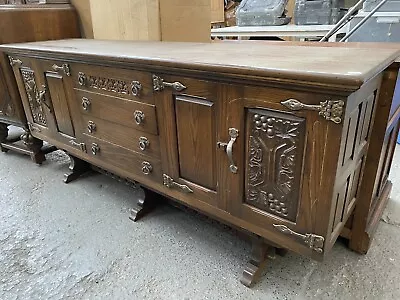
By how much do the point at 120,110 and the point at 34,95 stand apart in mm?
746

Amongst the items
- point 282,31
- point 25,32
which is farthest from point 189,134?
point 282,31

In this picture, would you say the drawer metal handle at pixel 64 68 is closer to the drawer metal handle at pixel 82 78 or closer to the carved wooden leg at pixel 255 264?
the drawer metal handle at pixel 82 78

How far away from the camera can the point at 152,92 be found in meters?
1.12

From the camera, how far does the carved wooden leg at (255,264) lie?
1141 mm

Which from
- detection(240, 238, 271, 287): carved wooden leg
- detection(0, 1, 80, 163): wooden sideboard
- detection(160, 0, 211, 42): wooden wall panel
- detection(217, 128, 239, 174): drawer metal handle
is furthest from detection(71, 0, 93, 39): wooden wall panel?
detection(240, 238, 271, 287): carved wooden leg

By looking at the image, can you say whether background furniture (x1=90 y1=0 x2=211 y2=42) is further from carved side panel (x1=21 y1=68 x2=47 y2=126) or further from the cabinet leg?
the cabinet leg

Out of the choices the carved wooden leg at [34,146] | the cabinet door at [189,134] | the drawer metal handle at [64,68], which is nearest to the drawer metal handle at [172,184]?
the cabinet door at [189,134]

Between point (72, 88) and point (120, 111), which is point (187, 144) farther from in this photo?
→ point (72, 88)

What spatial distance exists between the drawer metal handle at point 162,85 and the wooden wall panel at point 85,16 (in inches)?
49.6

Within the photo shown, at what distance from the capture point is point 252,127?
2.96 feet

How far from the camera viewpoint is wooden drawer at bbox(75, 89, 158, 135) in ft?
3.89

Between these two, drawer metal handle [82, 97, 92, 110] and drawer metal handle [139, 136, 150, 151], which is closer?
drawer metal handle [139, 136, 150, 151]

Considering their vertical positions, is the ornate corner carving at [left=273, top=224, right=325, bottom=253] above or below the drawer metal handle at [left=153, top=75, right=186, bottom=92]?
below

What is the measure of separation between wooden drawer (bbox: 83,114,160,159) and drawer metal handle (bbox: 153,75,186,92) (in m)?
0.20
